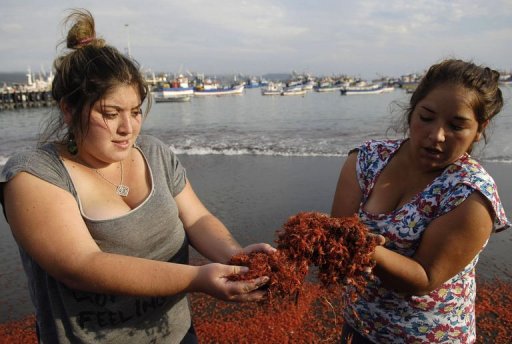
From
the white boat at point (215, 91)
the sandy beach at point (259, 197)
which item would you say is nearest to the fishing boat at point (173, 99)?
the white boat at point (215, 91)

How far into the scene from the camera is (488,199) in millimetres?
2141

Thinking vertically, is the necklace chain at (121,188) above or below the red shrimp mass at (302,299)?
above

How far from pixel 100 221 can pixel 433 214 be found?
201cm

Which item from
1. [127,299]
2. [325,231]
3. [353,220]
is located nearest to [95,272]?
[127,299]

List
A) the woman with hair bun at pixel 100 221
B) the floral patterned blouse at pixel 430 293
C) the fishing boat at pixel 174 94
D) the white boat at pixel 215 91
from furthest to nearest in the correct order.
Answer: the white boat at pixel 215 91
the fishing boat at pixel 174 94
the floral patterned blouse at pixel 430 293
the woman with hair bun at pixel 100 221

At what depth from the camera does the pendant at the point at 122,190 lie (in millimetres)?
2287

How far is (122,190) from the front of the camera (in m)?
2.30

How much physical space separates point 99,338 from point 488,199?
243cm

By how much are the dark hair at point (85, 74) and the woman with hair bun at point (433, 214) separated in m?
1.81

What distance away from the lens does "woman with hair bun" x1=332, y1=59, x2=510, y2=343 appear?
86.4 inches

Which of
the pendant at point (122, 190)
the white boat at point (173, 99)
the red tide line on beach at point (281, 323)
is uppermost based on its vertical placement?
the pendant at point (122, 190)

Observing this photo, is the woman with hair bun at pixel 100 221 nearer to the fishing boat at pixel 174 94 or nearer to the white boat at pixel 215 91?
the fishing boat at pixel 174 94

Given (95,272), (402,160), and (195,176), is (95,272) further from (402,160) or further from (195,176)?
(195,176)

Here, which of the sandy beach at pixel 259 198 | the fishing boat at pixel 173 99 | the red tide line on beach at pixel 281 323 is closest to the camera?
the red tide line on beach at pixel 281 323
